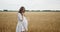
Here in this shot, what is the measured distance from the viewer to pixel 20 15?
3.85 metres

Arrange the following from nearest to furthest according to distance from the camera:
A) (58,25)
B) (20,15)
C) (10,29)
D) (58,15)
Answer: (20,15)
(10,29)
(58,25)
(58,15)

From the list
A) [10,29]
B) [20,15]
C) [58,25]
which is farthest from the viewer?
[58,25]

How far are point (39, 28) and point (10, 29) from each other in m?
1.01

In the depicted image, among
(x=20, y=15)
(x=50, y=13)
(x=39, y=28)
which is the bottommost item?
(x=39, y=28)

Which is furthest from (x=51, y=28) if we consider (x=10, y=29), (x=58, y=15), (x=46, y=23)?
(x=10, y=29)

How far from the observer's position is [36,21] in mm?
6129

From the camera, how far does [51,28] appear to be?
570 centimetres

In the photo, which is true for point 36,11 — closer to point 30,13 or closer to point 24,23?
point 30,13

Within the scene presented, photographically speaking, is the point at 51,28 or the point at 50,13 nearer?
the point at 51,28

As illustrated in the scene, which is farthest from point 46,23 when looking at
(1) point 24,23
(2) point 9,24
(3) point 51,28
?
(1) point 24,23

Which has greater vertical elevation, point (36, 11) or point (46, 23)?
point (36, 11)

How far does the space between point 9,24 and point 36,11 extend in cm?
114

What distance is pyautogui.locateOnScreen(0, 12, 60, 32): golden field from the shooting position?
18.5 feet

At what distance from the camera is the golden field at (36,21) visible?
5.63 meters
